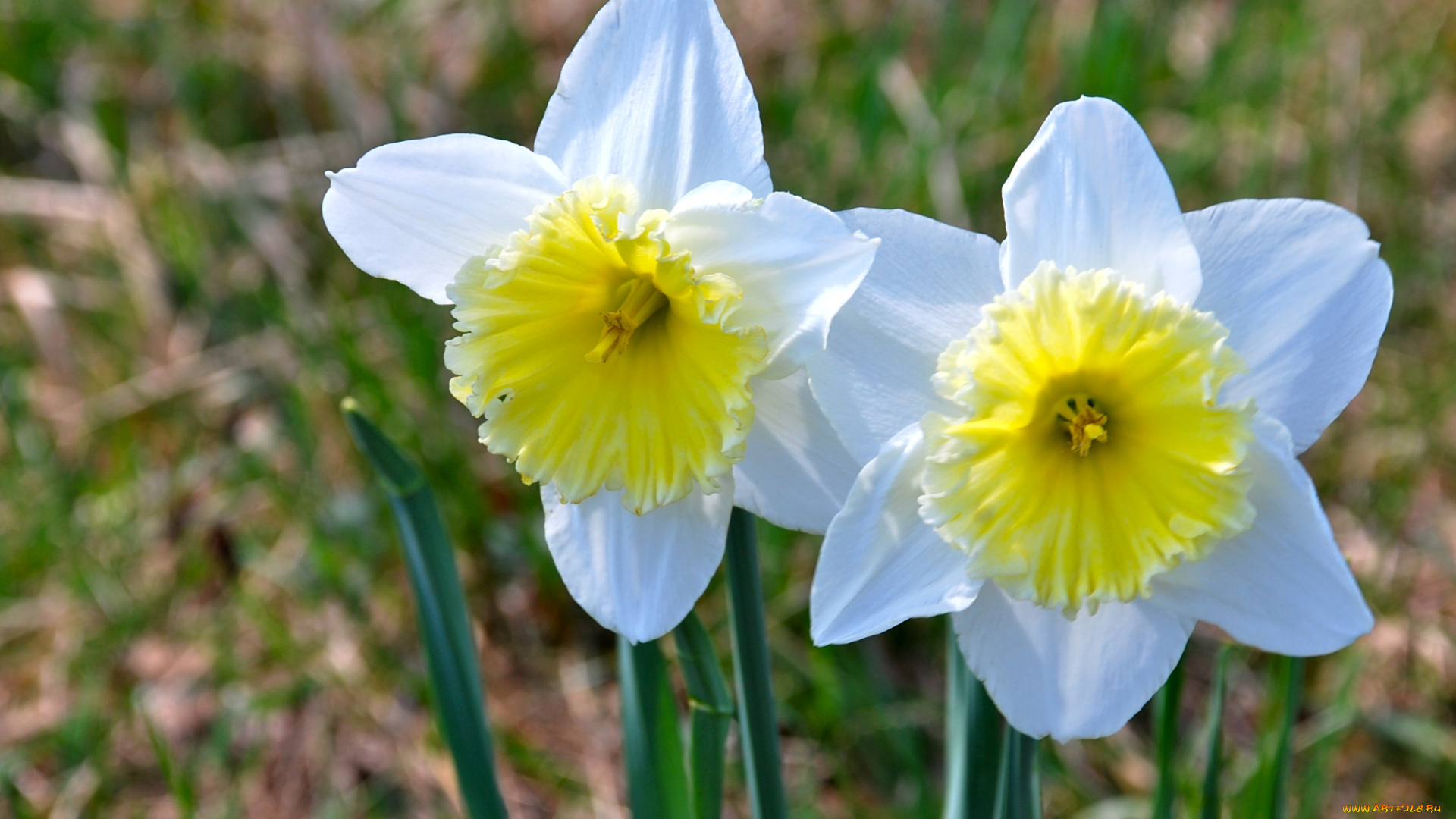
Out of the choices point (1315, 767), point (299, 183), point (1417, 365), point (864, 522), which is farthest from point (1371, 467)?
point (299, 183)

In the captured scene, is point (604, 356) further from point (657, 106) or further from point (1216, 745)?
point (1216, 745)

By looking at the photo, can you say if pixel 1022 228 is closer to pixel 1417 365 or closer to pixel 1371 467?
pixel 1371 467

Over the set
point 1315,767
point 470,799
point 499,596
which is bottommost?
point 499,596

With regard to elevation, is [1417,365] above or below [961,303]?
below

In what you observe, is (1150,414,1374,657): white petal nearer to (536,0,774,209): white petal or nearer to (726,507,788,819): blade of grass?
(726,507,788,819): blade of grass

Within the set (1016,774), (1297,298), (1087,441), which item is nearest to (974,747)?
(1016,774)

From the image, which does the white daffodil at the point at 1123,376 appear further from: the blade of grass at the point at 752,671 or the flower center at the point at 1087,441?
the blade of grass at the point at 752,671
